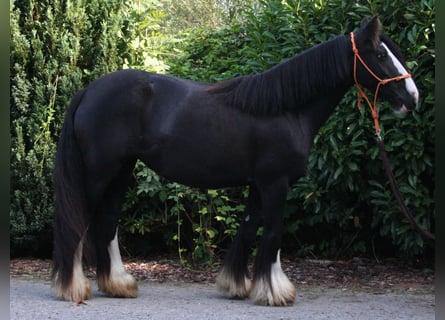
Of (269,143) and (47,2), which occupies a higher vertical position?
(47,2)

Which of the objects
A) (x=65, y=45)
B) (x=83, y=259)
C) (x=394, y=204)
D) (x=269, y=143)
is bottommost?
(x=83, y=259)

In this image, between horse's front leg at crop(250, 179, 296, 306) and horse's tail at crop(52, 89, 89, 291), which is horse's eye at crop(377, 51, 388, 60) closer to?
horse's front leg at crop(250, 179, 296, 306)

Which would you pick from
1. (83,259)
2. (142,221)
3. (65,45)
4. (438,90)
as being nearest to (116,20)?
(65,45)

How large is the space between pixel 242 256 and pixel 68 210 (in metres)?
1.46

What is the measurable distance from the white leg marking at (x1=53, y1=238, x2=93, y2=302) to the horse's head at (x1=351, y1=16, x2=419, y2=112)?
2.62 metres

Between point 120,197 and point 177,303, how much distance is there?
1016 millimetres

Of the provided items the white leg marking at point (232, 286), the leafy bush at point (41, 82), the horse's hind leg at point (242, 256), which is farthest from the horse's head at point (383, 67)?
the leafy bush at point (41, 82)

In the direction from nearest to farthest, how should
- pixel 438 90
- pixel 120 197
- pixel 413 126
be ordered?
pixel 438 90
pixel 120 197
pixel 413 126

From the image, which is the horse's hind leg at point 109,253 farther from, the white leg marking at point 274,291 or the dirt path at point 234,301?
the white leg marking at point 274,291

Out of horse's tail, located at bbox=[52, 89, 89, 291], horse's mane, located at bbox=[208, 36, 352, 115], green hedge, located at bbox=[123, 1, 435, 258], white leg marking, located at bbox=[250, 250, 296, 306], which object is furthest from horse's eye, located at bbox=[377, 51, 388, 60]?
horse's tail, located at bbox=[52, 89, 89, 291]

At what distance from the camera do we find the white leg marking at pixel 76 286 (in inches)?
217

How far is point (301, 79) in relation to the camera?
5.43m

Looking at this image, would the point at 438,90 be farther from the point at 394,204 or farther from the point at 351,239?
the point at 351,239

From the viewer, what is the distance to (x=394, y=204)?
21.4ft
